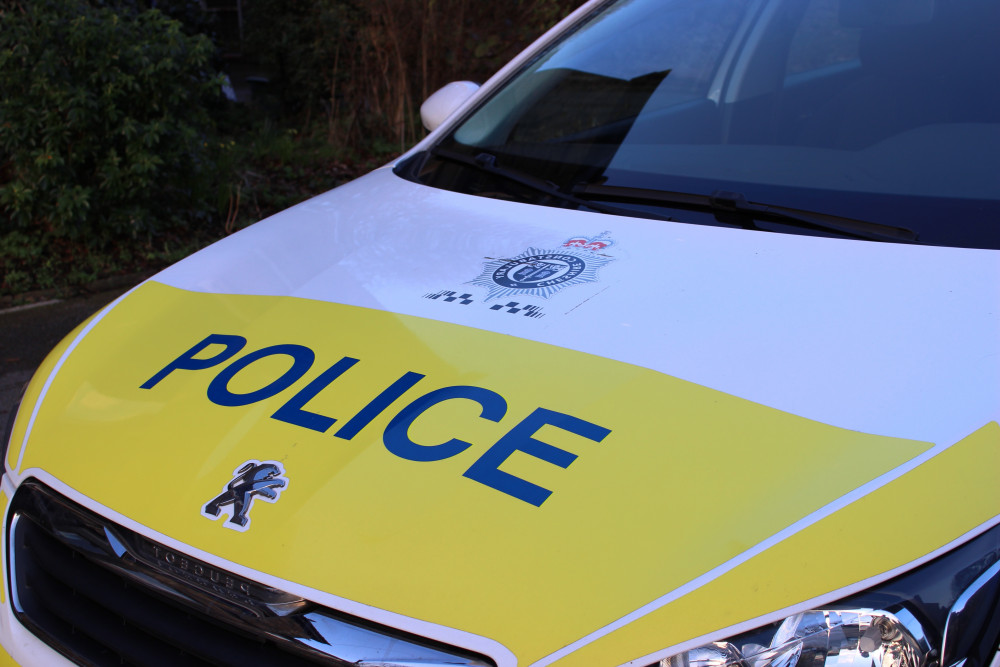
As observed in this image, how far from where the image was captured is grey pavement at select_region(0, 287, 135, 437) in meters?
3.63

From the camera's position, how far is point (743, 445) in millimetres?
1209

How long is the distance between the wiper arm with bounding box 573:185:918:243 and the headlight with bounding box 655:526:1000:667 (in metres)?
0.75

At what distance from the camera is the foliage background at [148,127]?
14.3 ft

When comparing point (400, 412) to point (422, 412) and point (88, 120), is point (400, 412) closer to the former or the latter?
point (422, 412)

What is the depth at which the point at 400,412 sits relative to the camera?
1377mm

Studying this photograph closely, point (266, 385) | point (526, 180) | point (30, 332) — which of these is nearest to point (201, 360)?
point (266, 385)

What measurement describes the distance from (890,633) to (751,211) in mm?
975

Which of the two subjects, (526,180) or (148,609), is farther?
(526,180)

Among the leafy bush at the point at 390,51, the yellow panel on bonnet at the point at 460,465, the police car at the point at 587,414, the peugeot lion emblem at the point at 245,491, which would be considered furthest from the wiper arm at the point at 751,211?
the leafy bush at the point at 390,51

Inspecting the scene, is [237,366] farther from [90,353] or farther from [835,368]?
[835,368]

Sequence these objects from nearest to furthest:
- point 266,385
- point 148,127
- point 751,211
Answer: point 266,385 < point 751,211 < point 148,127

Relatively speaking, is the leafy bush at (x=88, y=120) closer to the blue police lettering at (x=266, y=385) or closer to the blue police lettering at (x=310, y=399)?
the blue police lettering at (x=266, y=385)

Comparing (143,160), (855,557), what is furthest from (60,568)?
(143,160)

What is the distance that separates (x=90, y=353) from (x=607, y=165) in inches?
50.7
